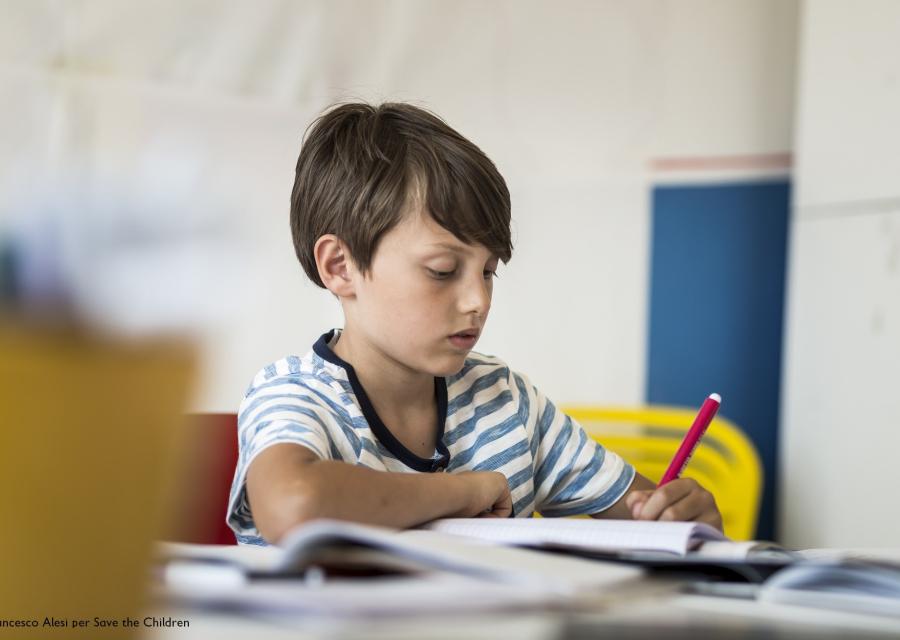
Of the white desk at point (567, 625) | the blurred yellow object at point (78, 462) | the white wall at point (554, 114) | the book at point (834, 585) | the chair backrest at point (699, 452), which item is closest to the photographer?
the blurred yellow object at point (78, 462)

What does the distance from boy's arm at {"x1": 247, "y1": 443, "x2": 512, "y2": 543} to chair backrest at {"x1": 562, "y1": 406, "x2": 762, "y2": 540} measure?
92 cm

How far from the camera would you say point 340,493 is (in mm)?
691

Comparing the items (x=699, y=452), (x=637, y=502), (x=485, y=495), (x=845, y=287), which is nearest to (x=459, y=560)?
(x=485, y=495)

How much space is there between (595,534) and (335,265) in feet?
1.64

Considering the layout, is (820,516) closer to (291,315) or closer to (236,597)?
(291,315)

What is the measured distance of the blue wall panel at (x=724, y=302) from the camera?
86.7 inches

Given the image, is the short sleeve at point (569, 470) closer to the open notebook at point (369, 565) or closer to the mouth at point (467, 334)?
the mouth at point (467, 334)

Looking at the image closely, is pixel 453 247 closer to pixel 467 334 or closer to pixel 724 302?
pixel 467 334

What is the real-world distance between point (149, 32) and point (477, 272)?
1.22m

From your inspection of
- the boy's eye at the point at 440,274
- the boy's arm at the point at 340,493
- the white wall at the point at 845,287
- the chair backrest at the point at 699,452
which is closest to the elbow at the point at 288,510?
the boy's arm at the point at 340,493

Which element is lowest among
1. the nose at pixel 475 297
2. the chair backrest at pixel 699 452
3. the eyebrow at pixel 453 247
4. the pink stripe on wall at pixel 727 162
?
the chair backrest at pixel 699 452

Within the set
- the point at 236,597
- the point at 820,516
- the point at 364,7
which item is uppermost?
the point at 364,7

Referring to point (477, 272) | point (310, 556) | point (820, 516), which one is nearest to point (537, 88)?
point (820, 516)

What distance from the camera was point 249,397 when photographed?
90cm
